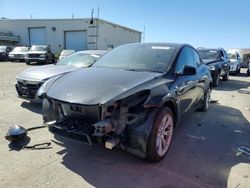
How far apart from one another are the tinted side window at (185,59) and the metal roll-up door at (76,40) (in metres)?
29.5

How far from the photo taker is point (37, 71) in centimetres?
673

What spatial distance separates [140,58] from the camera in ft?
15.0

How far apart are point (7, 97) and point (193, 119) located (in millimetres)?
5478

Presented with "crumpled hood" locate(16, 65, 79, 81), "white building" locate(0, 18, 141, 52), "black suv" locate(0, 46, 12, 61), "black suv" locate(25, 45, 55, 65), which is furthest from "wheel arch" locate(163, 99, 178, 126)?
"white building" locate(0, 18, 141, 52)

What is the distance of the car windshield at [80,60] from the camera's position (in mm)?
7798

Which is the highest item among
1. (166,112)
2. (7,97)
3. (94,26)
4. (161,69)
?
(94,26)

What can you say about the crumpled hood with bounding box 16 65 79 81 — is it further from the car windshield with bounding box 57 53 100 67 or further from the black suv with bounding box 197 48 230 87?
the black suv with bounding box 197 48 230 87

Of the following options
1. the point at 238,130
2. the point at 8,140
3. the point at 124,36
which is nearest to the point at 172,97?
the point at 238,130

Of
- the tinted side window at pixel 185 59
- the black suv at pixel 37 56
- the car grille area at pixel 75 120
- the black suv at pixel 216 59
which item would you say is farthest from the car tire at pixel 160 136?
the black suv at pixel 37 56

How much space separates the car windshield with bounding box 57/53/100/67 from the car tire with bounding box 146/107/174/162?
14.5 ft

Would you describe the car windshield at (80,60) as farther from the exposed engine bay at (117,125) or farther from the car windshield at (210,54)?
the car windshield at (210,54)

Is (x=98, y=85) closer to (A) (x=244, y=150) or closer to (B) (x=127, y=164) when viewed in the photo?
(B) (x=127, y=164)

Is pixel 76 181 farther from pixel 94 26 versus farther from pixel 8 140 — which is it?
pixel 94 26

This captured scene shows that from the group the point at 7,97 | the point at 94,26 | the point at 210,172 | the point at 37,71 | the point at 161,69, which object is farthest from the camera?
the point at 94,26
